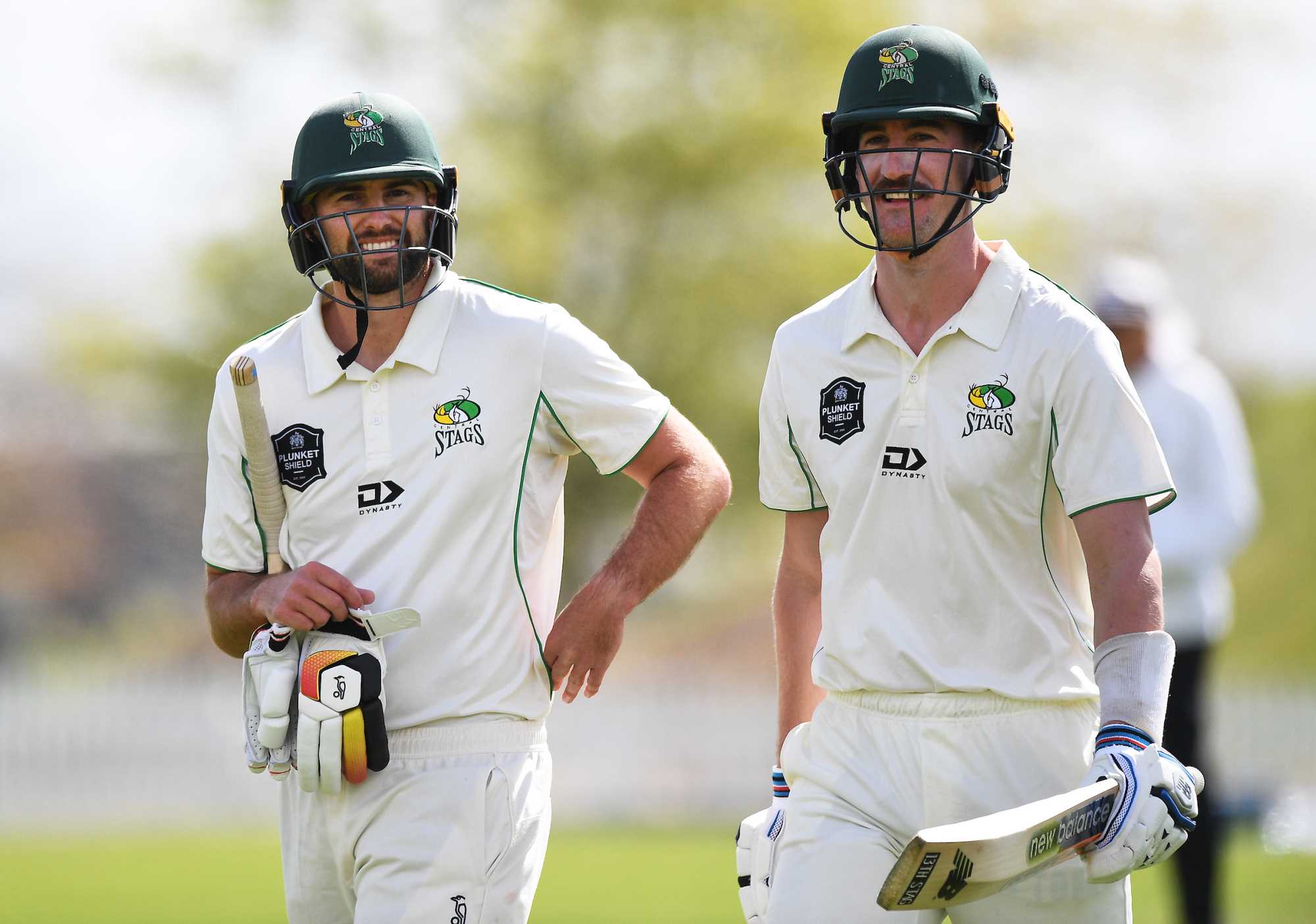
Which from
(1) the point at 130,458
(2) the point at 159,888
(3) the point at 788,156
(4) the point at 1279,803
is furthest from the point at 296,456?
(1) the point at 130,458

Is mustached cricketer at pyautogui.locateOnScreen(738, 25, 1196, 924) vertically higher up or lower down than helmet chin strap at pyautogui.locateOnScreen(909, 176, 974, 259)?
lower down

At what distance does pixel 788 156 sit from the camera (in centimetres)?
2492

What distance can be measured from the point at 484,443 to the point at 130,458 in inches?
1178

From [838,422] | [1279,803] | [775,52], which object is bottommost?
[1279,803]

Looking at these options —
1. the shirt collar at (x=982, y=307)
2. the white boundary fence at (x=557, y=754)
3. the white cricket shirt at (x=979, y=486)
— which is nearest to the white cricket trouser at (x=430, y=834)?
the white cricket shirt at (x=979, y=486)

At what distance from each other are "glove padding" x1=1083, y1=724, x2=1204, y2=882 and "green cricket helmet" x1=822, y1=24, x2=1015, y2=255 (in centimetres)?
114

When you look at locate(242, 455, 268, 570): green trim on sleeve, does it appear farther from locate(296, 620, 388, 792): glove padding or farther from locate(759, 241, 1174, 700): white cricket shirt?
locate(759, 241, 1174, 700): white cricket shirt

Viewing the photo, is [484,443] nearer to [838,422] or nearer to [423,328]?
[423,328]

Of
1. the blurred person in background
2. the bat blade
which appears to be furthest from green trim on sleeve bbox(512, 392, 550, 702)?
the blurred person in background

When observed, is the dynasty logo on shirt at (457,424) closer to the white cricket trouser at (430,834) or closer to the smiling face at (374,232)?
the smiling face at (374,232)

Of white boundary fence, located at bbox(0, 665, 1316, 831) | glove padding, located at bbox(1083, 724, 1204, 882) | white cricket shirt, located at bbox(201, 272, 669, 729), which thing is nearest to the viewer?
glove padding, located at bbox(1083, 724, 1204, 882)

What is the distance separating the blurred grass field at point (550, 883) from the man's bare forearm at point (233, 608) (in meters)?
4.90

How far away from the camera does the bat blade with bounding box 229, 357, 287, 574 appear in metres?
4.13

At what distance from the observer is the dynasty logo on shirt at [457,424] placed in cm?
418
